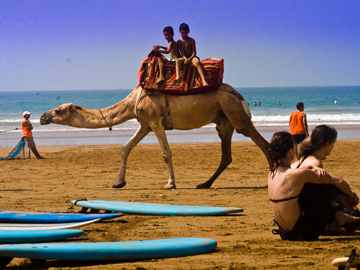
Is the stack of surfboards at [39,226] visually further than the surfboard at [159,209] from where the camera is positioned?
No

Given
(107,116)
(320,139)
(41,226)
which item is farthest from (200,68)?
(41,226)

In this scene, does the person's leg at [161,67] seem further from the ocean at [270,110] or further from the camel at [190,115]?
the ocean at [270,110]

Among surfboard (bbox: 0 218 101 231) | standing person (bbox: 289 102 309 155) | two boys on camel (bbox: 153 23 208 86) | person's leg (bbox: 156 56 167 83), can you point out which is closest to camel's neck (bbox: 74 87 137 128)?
person's leg (bbox: 156 56 167 83)

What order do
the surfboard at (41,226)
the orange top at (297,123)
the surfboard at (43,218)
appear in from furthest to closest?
the orange top at (297,123), the surfboard at (43,218), the surfboard at (41,226)

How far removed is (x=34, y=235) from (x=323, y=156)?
3.15 m

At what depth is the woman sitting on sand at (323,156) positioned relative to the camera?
5.14 m

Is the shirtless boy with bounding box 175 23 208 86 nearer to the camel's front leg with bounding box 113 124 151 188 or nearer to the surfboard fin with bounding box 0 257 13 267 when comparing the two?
the camel's front leg with bounding box 113 124 151 188

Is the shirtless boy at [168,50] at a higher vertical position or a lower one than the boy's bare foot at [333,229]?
higher

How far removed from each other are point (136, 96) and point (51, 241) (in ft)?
17.6

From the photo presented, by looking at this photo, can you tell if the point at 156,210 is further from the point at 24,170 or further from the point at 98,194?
the point at 24,170

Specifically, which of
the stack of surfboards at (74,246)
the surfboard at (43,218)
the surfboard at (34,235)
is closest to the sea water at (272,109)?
the surfboard at (43,218)

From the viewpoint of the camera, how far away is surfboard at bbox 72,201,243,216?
675 cm

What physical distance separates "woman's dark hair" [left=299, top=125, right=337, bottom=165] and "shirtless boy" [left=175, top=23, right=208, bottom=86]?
446cm

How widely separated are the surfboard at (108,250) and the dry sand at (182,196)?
85 mm
